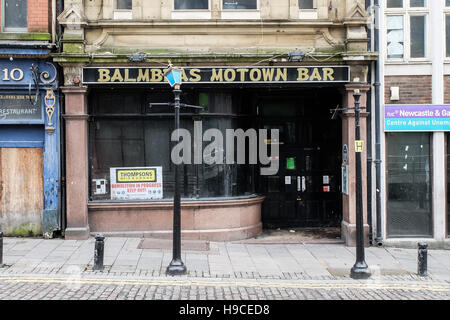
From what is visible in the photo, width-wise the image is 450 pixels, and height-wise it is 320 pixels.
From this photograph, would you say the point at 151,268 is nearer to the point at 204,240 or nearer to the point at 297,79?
the point at 204,240

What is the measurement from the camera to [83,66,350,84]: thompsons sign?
39.0ft

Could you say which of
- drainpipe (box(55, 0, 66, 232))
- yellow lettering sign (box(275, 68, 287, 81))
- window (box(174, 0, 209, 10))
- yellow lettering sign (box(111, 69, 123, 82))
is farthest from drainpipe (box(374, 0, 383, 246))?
drainpipe (box(55, 0, 66, 232))

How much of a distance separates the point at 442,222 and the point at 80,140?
975 cm

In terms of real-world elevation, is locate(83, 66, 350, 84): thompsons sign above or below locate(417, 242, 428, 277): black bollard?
above

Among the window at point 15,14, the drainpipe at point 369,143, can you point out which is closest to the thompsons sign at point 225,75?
the drainpipe at point 369,143

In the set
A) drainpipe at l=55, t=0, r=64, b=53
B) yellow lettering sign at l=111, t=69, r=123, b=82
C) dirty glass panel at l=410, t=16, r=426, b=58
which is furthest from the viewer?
dirty glass panel at l=410, t=16, r=426, b=58

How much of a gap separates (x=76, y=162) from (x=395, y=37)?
9114 millimetres

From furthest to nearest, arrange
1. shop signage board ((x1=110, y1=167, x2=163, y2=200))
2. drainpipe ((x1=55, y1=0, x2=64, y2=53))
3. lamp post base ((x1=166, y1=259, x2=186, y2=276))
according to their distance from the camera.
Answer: shop signage board ((x1=110, y1=167, x2=163, y2=200)) → drainpipe ((x1=55, y1=0, x2=64, y2=53)) → lamp post base ((x1=166, y1=259, x2=186, y2=276))

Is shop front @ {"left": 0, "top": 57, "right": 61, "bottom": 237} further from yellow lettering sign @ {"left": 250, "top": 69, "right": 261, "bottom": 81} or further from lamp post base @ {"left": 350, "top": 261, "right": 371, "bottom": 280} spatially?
lamp post base @ {"left": 350, "top": 261, "right": 371, "bottom": 280}

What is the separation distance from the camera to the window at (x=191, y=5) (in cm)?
1238

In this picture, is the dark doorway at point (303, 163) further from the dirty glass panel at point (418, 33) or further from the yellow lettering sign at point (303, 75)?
the dirty glass panel at point (418, 33)

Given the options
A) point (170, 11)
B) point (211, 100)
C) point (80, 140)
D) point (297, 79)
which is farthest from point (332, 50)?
point (80, 140)

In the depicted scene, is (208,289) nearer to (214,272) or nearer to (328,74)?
(214,272)

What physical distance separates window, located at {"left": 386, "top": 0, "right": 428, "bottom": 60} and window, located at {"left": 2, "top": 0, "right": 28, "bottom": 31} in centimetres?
973
